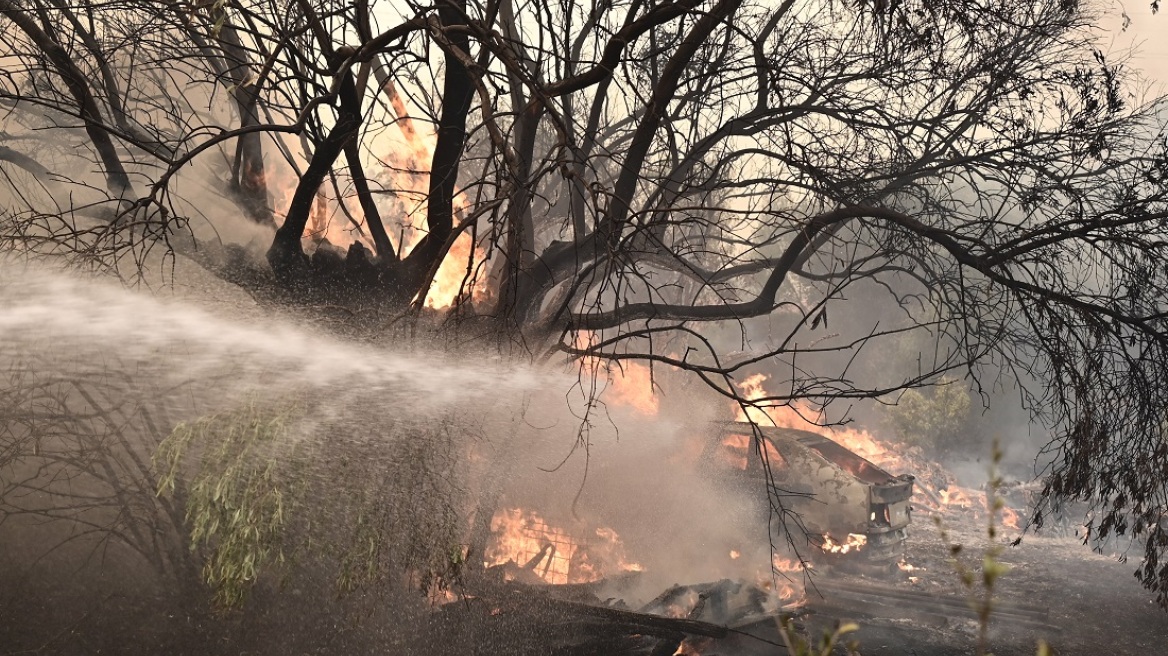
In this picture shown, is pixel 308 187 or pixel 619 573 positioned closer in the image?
pixel 308 187

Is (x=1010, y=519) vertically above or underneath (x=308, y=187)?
underneath

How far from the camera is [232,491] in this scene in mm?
5594

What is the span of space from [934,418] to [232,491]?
64.0ft

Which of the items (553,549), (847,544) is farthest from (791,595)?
(553,549)

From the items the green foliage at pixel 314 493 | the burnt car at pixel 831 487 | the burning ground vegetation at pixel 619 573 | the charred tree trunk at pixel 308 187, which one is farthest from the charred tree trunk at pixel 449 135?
the burnt car at pixel 831 487

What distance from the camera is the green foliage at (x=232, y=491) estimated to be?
5555 mm

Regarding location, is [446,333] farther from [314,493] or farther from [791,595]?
[791,595]

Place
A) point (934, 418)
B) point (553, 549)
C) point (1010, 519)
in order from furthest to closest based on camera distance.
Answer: point (934, 418) → point (1010, 519) → point (553, 549)

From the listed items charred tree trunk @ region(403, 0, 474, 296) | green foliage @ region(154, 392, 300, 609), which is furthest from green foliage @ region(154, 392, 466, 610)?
charred tree trunk @ region(403, 0, 474, 296)

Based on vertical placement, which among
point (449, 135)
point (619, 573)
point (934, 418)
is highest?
point (449, 135)

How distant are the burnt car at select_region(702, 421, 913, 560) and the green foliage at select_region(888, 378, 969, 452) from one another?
34.0ft

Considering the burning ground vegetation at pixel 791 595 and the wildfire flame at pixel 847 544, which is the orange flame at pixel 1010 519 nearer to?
the burning ground vegetation at pixel 791 595

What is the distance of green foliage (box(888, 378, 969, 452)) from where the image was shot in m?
21.7

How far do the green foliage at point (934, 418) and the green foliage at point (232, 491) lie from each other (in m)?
18.5
